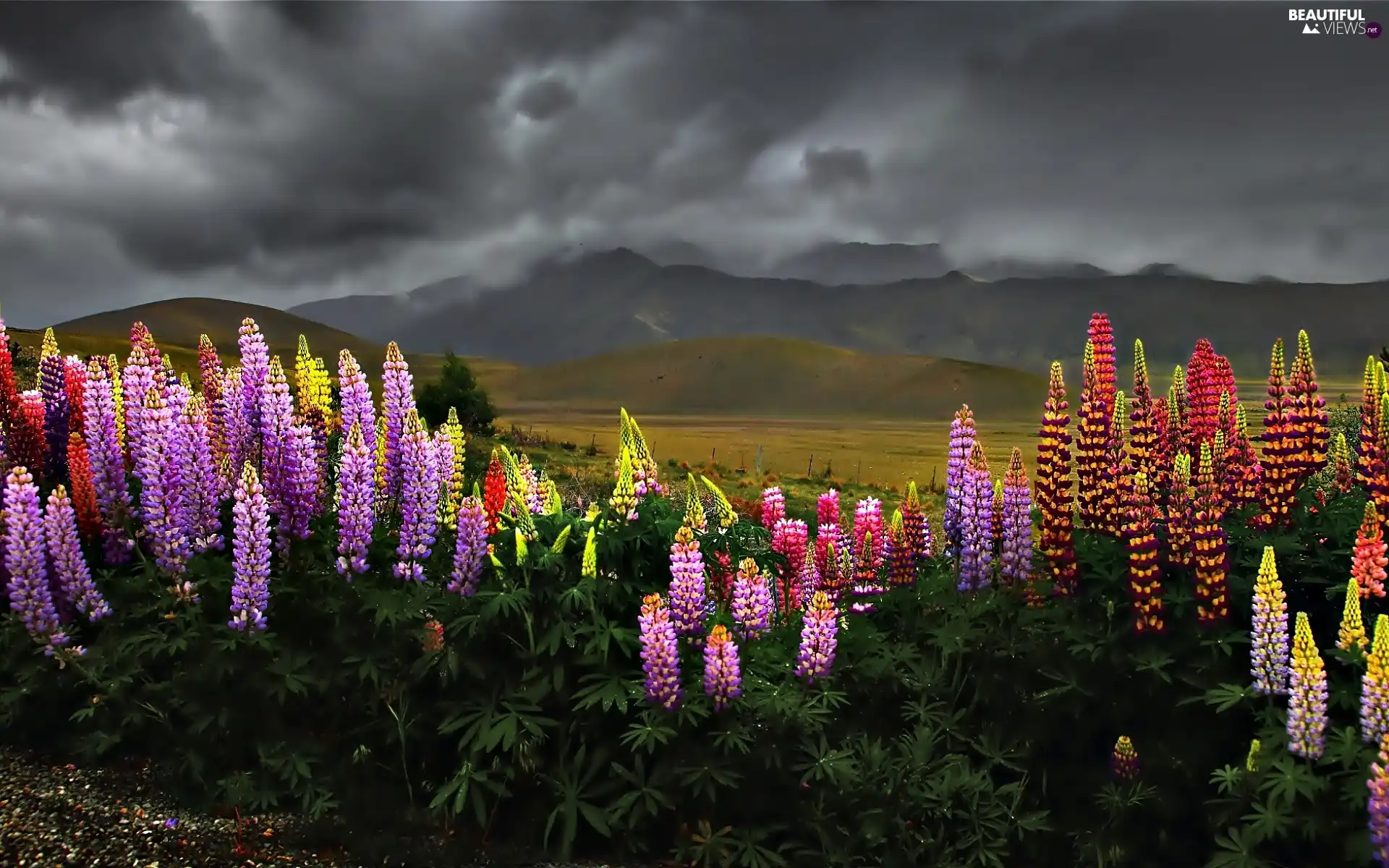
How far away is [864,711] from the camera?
597 cm

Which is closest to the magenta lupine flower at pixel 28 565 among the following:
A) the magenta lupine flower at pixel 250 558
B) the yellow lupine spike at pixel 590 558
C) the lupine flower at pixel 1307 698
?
the magenta lupine flower at pixel 250 558

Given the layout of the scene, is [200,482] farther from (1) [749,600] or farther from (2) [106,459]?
(1) [749,600]

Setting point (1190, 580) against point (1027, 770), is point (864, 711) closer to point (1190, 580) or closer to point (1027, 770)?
point (1027, 770)

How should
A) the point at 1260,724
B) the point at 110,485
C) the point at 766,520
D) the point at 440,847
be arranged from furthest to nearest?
the point at 766,520
the point at 110,485
the point at 1260,724
the point at 440,847

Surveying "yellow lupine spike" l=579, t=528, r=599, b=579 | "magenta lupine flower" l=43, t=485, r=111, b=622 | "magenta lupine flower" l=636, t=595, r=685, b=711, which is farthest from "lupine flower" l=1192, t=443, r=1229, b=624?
"magenta lupine flower" l=43, t=485, r=111, b=622

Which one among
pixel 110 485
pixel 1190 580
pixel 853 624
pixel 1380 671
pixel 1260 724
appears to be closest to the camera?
pixel 1380 671

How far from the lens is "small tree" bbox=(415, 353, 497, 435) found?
38.8 m

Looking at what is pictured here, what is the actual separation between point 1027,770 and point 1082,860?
66cm

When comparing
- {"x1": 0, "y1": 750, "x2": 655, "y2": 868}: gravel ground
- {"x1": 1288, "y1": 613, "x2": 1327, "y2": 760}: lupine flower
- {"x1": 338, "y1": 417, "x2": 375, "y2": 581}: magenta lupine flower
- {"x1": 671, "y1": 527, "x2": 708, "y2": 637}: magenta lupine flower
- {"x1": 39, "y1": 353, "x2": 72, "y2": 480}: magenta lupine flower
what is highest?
{"x1": 39, "y1": 353, "x2": 72, "y2": 480}: magenta lupine flower

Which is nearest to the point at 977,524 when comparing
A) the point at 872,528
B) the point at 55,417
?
the point at 872,528

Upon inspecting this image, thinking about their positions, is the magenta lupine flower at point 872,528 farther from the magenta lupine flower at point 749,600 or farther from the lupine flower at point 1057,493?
the magenta lupine flower at point 749,600

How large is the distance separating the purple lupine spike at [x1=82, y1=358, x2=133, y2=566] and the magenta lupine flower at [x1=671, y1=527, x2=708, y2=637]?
14.3ft

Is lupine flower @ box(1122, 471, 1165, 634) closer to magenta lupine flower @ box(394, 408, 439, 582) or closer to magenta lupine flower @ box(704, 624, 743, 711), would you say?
magenta lupine flower @ box(704, 624, 743, 711)

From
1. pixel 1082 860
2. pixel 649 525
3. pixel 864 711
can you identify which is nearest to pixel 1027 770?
→ pixel 1082 860
